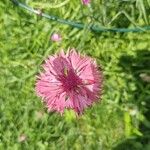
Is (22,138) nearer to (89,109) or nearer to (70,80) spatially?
(89,109)

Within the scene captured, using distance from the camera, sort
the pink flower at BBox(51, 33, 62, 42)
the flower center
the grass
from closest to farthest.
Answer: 1. the flower center
2. the grass
3. the pink flower at BBox(51, 33, 62, 42)

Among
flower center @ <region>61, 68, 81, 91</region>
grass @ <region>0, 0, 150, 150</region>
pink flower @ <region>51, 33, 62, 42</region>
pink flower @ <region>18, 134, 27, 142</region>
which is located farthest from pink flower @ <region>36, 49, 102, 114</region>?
pink flower @ <region>51, 33, 62, 42</region>

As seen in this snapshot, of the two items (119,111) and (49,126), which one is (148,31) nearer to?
(119,111)

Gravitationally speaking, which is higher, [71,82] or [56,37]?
[56,37]

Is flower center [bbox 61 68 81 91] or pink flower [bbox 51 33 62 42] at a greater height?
pink flower [bbox 51 33 62 42]

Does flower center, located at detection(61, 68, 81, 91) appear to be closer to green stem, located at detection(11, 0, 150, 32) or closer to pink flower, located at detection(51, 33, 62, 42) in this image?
green stem, located at detection(11, 0, 150, 32)

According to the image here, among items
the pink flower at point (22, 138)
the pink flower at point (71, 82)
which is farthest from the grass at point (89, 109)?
the pink flower at point (71, 82)

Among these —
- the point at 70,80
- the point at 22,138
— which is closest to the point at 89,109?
the point at 22,138

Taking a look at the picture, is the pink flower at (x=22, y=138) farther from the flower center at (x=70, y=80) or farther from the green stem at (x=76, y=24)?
the flower center at (x=70, y=80)
